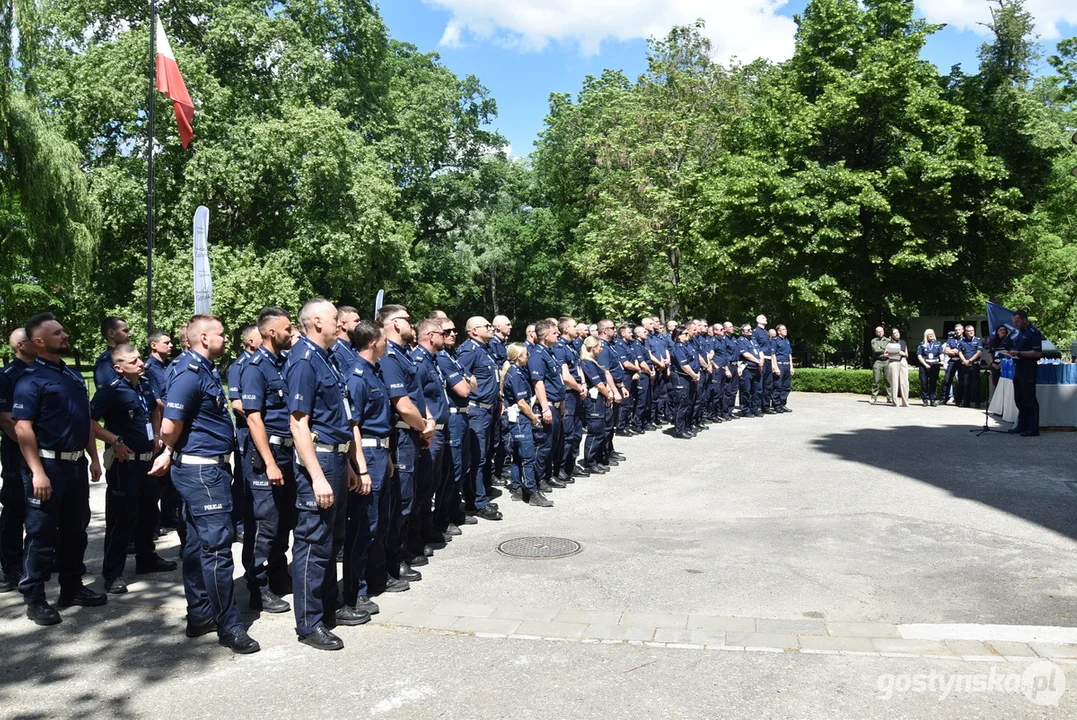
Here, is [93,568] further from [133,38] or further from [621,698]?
[133,38]

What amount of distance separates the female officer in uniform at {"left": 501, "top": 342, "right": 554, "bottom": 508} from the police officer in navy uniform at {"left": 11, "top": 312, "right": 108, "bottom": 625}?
457 centimetres

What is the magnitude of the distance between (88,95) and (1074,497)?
25.0 metres

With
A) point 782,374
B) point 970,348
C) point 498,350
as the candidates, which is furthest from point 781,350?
point 498,350

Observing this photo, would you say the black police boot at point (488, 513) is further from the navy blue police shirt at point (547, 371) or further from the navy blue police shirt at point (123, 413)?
the navy blue police shirt at point (123, 413)

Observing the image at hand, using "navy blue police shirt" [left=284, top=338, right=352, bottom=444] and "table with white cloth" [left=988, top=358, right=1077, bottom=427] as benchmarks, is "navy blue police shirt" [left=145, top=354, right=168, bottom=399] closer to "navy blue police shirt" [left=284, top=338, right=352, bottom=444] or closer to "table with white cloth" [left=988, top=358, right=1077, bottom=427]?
"navy blue police shirt" [left=284, top=338, right=352, bottom=444]

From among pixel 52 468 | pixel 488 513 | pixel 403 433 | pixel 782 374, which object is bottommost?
pixel 488 513

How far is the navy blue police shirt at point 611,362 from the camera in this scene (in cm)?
1359

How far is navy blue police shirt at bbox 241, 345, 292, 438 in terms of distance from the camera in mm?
5836

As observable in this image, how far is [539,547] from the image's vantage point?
7676 mm

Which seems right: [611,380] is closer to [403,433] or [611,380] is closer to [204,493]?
[403,433]

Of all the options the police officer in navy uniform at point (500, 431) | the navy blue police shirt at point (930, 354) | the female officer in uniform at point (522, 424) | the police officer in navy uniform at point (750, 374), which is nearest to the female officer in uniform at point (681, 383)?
the police officer in navy uniform at point (750, 374)

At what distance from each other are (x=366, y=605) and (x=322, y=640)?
0.70 metres

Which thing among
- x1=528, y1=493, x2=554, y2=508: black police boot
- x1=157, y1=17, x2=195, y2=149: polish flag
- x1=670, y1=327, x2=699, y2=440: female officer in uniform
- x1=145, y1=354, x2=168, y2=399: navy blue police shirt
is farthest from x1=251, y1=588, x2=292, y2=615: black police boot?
x1=157, y1=17, x2=195, y2=149: polish flag

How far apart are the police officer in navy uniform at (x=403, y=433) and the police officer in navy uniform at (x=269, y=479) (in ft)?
2.63
